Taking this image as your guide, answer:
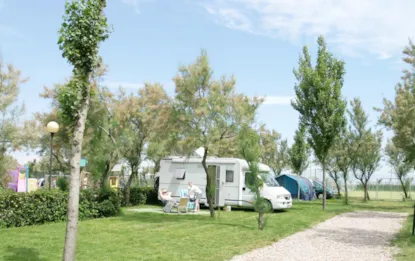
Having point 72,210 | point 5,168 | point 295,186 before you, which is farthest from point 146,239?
point 295,186

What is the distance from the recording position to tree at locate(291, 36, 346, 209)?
1866cm

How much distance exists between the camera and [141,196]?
20125mm

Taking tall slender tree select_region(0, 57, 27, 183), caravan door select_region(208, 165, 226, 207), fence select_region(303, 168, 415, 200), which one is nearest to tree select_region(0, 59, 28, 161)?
tall slender tree select_region(0, 57, 27, 183)

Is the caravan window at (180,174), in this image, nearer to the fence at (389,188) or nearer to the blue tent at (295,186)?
the blue tent at (295,186)

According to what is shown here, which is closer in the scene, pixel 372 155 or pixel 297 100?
pixel 297 100

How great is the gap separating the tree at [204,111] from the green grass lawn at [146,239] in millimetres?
2583

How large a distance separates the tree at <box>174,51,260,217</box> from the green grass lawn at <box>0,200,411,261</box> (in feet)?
8.48

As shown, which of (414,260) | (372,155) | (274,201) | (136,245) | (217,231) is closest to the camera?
(414,260)

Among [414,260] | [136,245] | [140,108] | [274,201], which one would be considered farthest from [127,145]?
[414,260]

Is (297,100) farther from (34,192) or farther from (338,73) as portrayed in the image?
(34,192)

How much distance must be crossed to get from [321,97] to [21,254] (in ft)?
46.8

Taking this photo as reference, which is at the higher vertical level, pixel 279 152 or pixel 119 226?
pixel 279 152

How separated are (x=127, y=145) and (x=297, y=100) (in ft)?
26.8

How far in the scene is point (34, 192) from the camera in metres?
11.3
